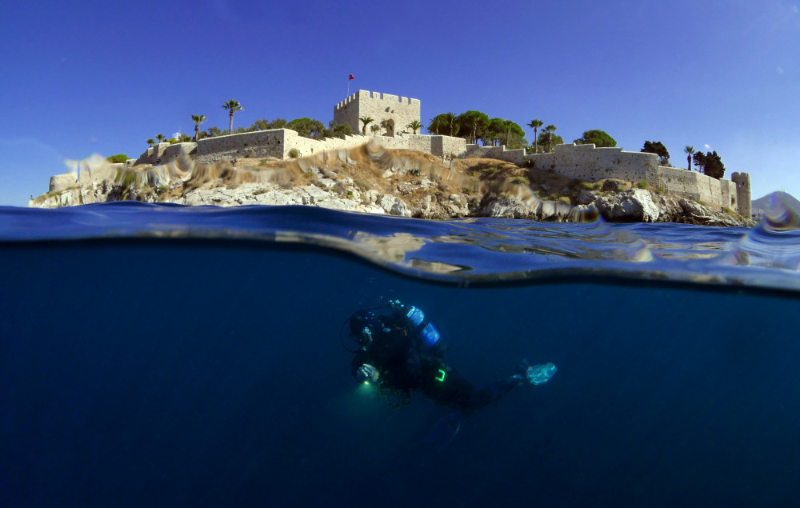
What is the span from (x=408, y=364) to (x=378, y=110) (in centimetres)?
5518

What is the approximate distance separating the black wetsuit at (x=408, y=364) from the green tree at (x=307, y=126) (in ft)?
148

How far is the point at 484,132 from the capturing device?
58.9 meters

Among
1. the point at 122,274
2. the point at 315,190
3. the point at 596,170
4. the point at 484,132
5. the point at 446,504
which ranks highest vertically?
the point at 484,132

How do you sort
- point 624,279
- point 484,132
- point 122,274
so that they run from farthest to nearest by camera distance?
point 484,132, point 122,274, point 624,279

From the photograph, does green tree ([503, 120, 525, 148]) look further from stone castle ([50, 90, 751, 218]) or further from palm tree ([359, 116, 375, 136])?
palm tree ([359, 116, 375, 136])

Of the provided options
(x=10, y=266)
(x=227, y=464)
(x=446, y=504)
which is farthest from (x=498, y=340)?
(x=10, y=266)

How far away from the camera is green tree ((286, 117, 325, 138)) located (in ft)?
164

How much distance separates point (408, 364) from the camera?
6.47m

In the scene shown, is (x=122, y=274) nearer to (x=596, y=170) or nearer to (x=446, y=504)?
(x=446, y=504)

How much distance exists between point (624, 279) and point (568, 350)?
1247 cm

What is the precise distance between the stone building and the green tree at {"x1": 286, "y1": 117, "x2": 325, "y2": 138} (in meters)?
5.42

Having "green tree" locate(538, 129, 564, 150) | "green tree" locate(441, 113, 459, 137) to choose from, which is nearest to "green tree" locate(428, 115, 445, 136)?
"green tree" locate(441, 113, 459, 137)

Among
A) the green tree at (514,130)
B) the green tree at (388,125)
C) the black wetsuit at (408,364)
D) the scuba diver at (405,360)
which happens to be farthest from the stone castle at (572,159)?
the black wetsuit at (408,364)

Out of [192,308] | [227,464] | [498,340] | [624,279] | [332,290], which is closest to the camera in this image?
[624,279]
